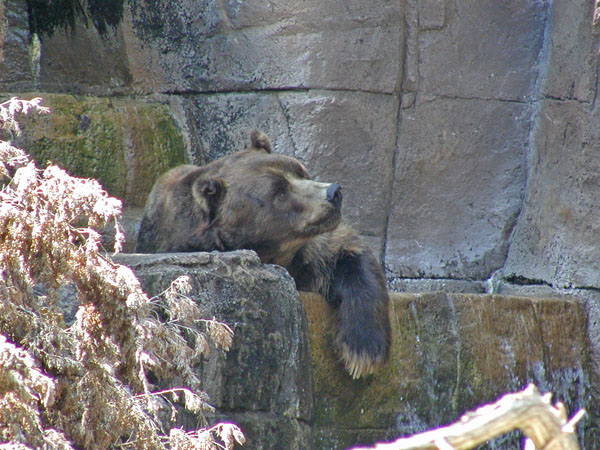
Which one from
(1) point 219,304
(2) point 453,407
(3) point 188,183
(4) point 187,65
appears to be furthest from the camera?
(4) point 187,65

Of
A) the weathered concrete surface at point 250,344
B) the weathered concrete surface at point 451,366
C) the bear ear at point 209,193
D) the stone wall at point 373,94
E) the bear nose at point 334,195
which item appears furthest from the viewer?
the stone wall at point 373,94

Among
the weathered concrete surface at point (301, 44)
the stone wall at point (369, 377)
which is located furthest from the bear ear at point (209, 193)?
the weathered concrete surface at point (301, 44)

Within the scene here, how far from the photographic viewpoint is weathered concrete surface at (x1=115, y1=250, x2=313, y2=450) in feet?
12.1

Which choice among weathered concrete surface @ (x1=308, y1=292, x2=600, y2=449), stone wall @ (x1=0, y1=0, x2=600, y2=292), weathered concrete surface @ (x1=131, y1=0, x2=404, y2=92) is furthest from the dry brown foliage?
weathered concrete surface @ (x1=131, y1=0, x2=404, y2=92)

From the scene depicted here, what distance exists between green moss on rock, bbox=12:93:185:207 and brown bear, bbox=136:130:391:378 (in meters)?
1.09

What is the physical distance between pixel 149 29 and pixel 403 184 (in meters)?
2.09

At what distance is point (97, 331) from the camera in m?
2.81

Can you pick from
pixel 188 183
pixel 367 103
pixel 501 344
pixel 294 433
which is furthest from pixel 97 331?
pixel 367 103

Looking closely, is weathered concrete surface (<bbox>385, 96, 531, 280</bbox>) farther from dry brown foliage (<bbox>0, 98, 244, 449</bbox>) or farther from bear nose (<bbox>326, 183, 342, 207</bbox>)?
dry brown foliage (<bbox>0, 98, 244, 449</bbox>)

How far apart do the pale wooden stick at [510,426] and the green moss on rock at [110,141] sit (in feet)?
15.3

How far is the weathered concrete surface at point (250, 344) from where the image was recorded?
368cm

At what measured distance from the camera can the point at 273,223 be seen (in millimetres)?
4930

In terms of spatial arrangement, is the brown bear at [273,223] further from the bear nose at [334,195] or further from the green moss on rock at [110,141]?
the green moss on rock at [110,141]

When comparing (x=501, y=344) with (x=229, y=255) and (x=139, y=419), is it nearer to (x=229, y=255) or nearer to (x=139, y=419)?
(x=229, y=255)
